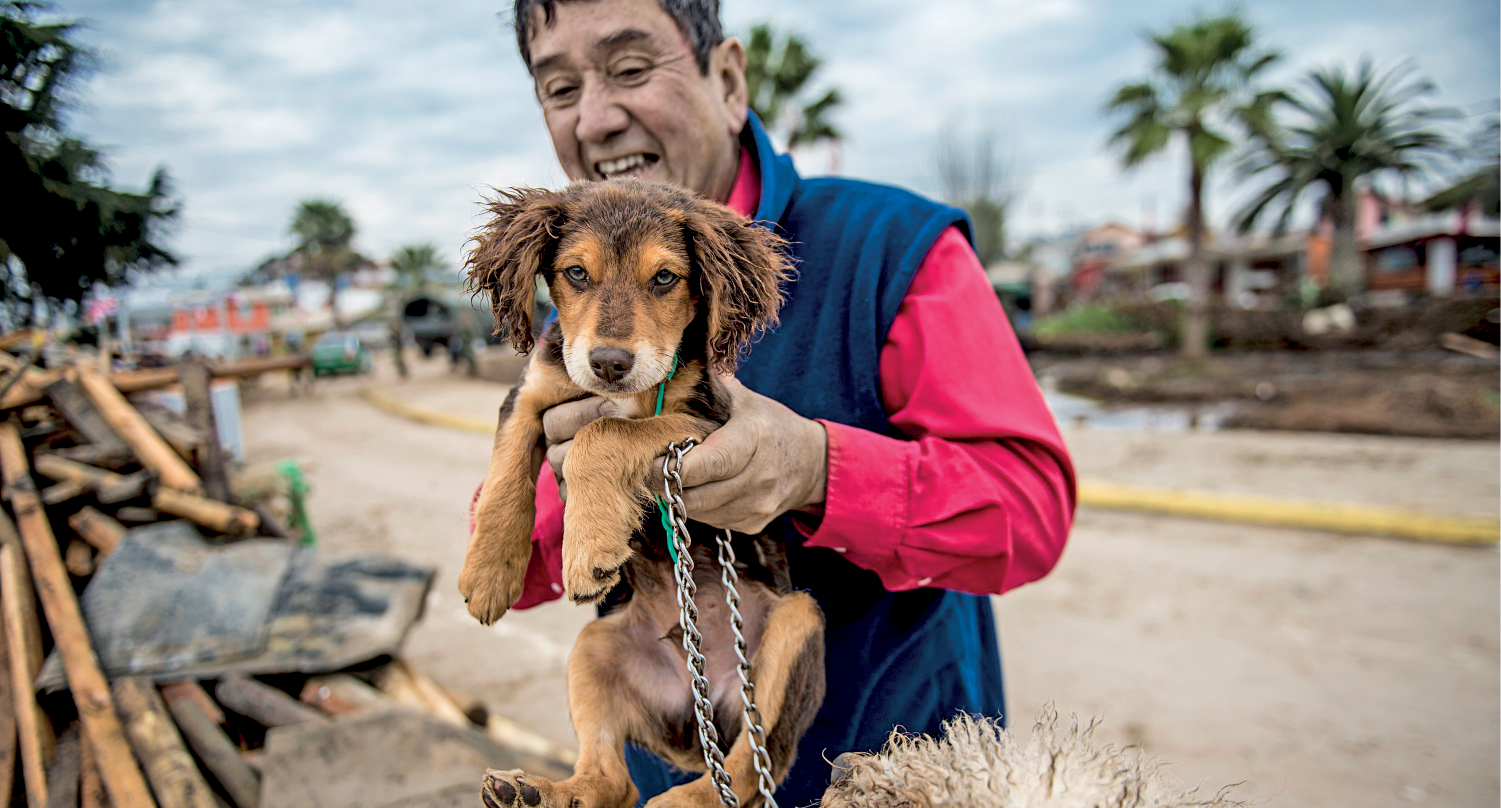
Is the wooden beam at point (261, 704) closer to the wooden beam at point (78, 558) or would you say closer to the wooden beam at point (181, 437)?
the wooden beam at point (78, 558)

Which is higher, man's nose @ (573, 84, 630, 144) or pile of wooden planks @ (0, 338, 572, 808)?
man's nose @ (573, 84, 630, 144)

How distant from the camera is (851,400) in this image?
5.49ft

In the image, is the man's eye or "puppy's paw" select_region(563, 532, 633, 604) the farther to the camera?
the man's eye

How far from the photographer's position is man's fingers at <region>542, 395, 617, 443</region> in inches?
59.5

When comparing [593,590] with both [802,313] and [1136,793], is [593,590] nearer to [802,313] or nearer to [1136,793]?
[802,313]

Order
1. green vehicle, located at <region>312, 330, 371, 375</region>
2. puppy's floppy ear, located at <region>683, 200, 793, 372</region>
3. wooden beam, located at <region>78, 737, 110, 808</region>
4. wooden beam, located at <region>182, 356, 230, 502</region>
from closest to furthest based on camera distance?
puppy's floppy ear, located at <region>683, 200, 793, 372</region>
wooden beam, located at <region>78, 737, 110, 808</region>
wooden beam, located at <region>182, 356, 230, 502</region>
green vehicle, located at <region>312, 330, 371, 375</region>

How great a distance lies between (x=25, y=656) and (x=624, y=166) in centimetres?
287

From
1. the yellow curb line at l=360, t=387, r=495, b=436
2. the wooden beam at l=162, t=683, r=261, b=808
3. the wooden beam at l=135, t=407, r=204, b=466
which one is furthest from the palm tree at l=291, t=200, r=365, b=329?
the wooden beam at l=162, t=683, r=261, b=808

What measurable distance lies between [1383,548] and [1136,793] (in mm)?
7376

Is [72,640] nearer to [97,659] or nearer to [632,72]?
[97,659]

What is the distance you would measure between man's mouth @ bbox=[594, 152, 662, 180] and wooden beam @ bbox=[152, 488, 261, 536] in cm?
402

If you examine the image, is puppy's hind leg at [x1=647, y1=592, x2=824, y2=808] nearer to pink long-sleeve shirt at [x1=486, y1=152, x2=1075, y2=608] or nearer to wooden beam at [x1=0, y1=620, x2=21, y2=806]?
pink long-sleeve shirt at [x1=486, y1=152, x2=1075, y2=608]

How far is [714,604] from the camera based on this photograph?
66.7 inches

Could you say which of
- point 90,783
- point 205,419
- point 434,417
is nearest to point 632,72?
point 90,783
